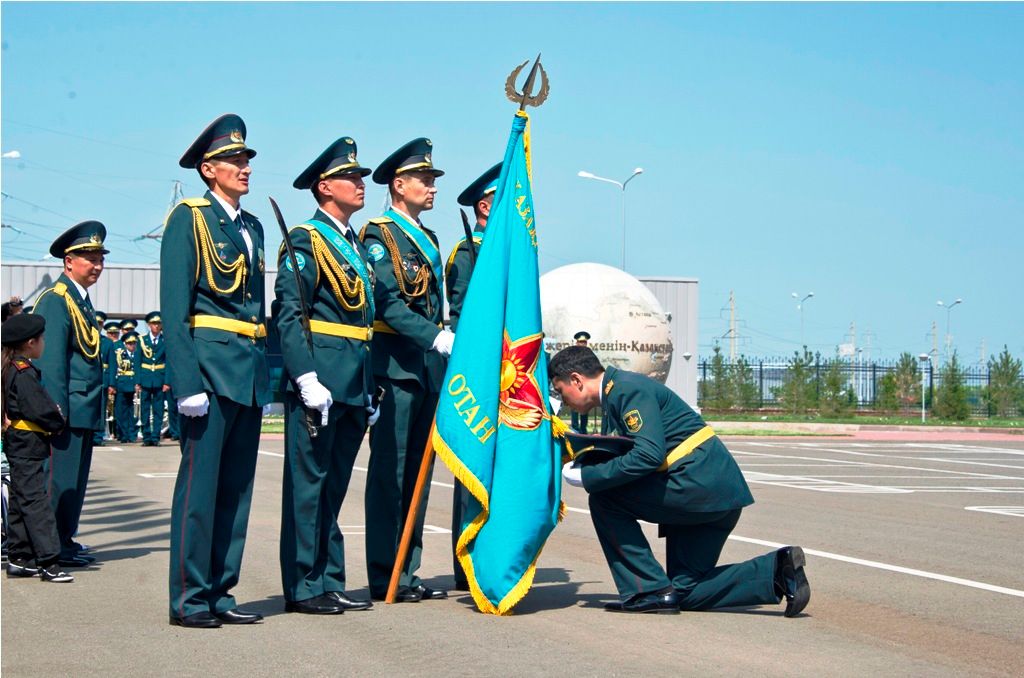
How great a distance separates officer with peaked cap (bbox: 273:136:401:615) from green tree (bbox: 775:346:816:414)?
131ft

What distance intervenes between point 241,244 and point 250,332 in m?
0.45

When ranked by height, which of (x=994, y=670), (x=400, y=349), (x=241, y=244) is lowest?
(x=994, y=670)

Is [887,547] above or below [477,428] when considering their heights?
below

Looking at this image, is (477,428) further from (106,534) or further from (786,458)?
(786,458)

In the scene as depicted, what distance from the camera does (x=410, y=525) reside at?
748 centimetres

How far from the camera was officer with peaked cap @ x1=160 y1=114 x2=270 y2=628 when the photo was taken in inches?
260

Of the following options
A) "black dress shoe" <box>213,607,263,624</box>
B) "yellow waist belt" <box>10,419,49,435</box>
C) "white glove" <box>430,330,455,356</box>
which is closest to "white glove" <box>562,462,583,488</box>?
"white glove" <box>430,330,455,356</box>

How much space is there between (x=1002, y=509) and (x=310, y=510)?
29.6 feet

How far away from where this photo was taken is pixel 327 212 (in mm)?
7453

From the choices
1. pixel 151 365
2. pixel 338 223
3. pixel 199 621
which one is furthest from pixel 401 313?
pixel 151 365

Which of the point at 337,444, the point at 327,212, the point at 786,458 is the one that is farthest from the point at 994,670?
the point at 786,458

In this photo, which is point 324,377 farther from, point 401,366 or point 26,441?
point 26,441

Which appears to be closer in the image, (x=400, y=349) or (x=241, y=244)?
(x=241, y=244)

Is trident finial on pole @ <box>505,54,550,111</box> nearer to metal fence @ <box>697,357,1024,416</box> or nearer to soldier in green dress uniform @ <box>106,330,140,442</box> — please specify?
soldier in green dress uniform @ <box>106,330,140,442</box>
